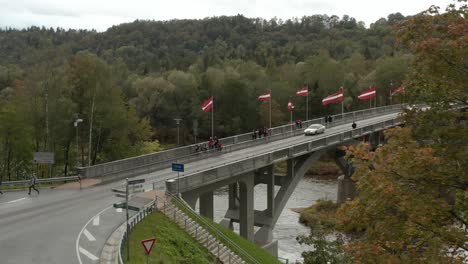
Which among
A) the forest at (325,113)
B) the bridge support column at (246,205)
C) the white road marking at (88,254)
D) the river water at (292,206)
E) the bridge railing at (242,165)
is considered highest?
the forest at (325,113)

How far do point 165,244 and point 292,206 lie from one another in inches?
1528

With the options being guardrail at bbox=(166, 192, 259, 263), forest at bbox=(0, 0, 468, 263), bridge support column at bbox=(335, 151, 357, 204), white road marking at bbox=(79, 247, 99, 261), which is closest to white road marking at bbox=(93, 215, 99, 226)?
white road marking at bbox=(79, 247, 99, 261)

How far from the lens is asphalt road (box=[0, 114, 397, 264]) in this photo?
20078 mm

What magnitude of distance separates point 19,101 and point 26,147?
207 inches

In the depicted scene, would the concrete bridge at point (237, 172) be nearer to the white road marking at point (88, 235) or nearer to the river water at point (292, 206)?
the river water at point (292, 206)

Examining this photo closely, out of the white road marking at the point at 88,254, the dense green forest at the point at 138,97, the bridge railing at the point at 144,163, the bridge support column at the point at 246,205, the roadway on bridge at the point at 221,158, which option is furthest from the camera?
the dense green forest at the point at 138,97

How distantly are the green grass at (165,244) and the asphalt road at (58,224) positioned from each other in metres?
1.57

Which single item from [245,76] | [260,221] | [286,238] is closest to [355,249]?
[260,221]

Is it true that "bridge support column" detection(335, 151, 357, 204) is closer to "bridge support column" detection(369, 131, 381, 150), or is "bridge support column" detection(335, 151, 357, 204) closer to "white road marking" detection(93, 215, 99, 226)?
"bridge support column" detection(369, 131, 381, 150)

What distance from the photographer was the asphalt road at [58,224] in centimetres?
2008

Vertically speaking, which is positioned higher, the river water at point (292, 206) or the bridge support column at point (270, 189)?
the bridge support column at point (270, 189)

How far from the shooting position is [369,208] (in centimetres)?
1185

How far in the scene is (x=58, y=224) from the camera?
24141mm

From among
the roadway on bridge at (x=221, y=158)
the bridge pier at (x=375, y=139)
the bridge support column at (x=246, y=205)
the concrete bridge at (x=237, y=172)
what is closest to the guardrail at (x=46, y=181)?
the concrete bridge at (x=237, y=172)
